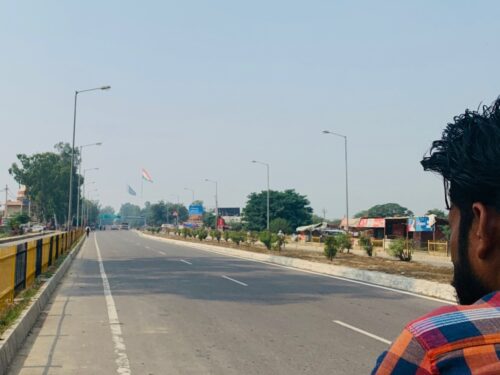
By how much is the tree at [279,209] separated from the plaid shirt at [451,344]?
3563 inches

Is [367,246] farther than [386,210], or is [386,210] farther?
[386,210]

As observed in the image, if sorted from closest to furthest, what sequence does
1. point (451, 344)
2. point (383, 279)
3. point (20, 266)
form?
point (451, 344), point (20, 266), point (383, 279)

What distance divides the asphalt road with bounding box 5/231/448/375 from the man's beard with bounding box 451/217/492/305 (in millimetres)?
5757

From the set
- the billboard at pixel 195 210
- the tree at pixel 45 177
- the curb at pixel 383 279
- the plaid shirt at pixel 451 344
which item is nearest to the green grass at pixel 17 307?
the curb at pixel 383 279

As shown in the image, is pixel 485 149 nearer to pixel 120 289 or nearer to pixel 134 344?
pixel 134 344

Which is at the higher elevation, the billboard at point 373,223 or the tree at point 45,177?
the tree at point 45,177

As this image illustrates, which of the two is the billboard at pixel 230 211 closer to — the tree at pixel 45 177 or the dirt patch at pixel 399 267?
the tree at pixel 45 177

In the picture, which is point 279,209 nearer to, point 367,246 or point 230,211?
point 367,246

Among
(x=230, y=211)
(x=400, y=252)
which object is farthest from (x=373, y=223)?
(x=230, y=211)

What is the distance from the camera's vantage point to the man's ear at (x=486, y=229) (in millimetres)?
1201

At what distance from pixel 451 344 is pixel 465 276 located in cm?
29

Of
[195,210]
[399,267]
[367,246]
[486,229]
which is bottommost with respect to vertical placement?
[399,267]

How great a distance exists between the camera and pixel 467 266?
125cm

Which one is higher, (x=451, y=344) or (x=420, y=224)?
(x=420, y=224)
